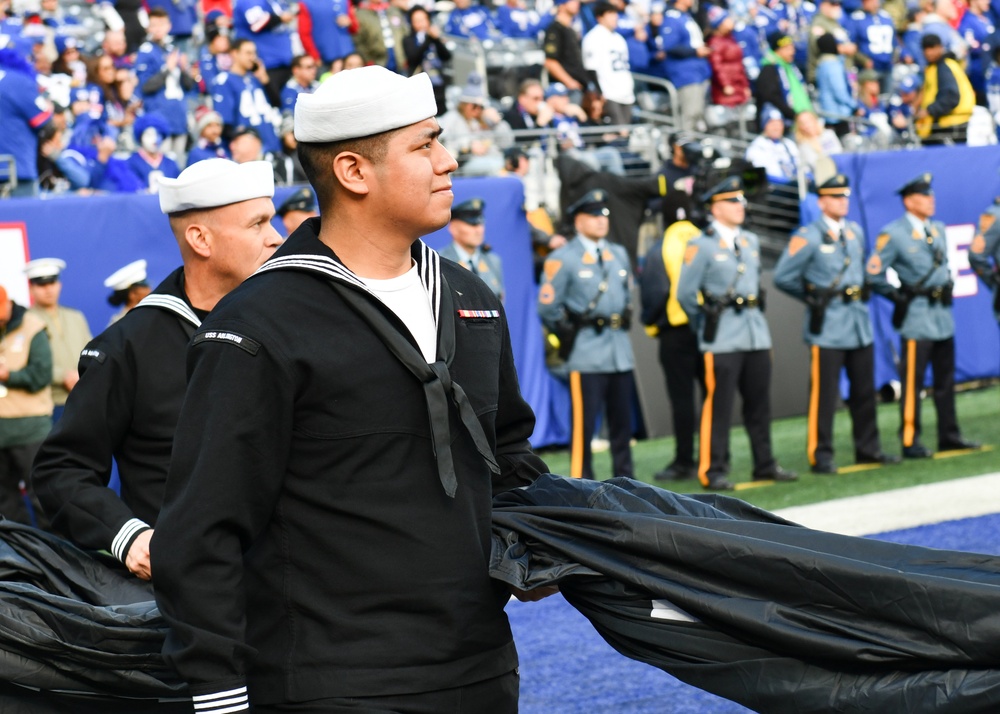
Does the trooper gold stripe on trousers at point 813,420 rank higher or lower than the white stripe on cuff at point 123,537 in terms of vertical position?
lower

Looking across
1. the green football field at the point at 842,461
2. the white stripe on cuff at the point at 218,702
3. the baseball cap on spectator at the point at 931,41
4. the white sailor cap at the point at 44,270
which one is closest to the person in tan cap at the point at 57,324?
the white sailor cap at the point at 44,270

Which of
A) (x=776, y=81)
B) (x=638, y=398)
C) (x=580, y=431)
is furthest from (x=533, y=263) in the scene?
(x=776, y=81)

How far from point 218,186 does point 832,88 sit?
1571 centimetres

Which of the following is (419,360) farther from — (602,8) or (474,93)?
(602,8)

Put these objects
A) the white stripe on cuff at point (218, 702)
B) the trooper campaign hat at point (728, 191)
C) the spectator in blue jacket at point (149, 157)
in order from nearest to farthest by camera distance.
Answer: the white stripe on cuff at point (218, 702) → the trooper campaign hat at point (728, 191) → the spectator in blue jacket at point (149, 157)

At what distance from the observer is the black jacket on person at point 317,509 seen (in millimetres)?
2395

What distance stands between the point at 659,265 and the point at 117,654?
855 cm

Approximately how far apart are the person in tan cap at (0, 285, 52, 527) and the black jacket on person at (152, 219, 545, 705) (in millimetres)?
6624

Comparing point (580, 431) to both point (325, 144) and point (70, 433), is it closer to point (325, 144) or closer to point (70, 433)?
point (70, 433)

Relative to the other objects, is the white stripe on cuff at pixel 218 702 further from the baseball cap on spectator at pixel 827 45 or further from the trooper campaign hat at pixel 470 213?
the baseball cap on spectator at pixel 827 45

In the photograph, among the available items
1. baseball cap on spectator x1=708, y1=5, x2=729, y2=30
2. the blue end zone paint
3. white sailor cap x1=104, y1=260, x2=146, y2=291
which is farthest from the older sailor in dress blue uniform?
baseball cap on spectator x1=708, y1=5, x2=729, y2=30

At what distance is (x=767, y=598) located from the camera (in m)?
2.72

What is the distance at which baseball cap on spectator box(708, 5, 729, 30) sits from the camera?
59.5ft

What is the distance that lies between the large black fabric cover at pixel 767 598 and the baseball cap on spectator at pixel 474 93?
11990 mm
